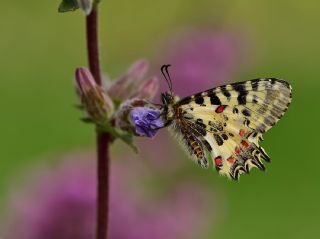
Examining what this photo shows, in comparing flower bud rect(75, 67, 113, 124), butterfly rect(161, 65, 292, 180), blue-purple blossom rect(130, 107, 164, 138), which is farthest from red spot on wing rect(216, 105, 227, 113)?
flower bud rect(75, 67, 113, 124)

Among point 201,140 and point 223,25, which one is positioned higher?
point 223,25

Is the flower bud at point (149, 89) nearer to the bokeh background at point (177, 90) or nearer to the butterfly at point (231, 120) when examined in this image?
the butterfly at point (231, 120)

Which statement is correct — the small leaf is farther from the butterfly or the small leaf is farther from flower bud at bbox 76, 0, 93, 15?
the butterfly

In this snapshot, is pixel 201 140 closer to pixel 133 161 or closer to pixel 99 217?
pixel 99 217

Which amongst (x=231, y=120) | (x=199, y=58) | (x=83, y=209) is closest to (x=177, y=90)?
(x=199, y=58)

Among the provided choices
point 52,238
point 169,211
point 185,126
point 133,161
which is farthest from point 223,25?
point 185,126

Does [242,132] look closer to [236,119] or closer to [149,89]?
[236,119]
